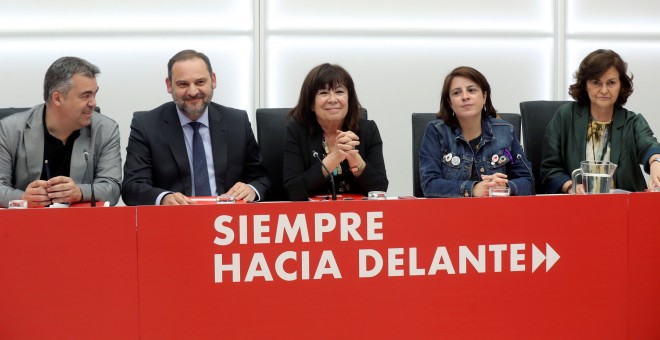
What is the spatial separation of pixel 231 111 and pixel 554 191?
1414 millimetres

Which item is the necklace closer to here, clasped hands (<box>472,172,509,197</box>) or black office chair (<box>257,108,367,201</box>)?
clasped hands (<box>472,172,509,197</box>)

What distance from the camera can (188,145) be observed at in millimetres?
3033

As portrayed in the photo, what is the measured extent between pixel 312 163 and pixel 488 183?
29.9 inches

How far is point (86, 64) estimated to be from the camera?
9.53 ft

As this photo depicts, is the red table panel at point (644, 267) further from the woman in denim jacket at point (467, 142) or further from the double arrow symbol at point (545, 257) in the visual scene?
the woman in denim jacket at point (467, 142)

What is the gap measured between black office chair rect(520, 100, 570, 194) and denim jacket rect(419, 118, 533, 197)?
38 cm

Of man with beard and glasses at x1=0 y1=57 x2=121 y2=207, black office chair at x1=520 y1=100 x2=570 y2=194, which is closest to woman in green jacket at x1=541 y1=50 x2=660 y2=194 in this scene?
black office chair at x1=520 y1=100 x2=570 y2=194

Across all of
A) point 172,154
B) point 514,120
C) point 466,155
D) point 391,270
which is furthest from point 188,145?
point 514,120

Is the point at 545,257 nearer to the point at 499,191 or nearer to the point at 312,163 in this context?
the point at 499,191

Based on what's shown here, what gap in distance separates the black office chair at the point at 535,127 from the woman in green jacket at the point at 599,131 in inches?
4.8
